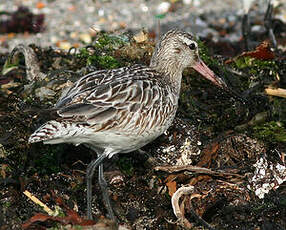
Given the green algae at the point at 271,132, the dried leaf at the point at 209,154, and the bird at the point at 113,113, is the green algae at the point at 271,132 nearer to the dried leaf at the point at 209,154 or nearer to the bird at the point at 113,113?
the dried leaf at the point at 209,154

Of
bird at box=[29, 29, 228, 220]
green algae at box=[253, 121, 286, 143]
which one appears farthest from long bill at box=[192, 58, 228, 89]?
green algae at box=[253, 121, 286, 143]

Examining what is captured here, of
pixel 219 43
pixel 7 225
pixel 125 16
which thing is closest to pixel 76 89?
pixel 7 225

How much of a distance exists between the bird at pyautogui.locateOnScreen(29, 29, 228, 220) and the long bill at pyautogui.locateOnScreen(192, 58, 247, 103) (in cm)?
34

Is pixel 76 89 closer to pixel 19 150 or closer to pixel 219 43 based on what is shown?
pixel 19 150

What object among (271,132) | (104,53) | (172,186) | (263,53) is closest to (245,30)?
(263,53)

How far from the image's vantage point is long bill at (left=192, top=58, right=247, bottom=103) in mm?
5605

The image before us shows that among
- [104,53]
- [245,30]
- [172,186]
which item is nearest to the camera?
[172,186]

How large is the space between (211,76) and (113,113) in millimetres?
1391

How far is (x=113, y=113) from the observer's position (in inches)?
183

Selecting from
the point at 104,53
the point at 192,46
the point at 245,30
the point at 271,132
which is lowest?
the point at 245,30

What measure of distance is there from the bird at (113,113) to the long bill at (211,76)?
34 centimetres

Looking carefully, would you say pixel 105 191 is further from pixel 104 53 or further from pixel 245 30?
pixel 245 30

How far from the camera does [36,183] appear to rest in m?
5.12

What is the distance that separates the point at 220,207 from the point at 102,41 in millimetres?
2415
